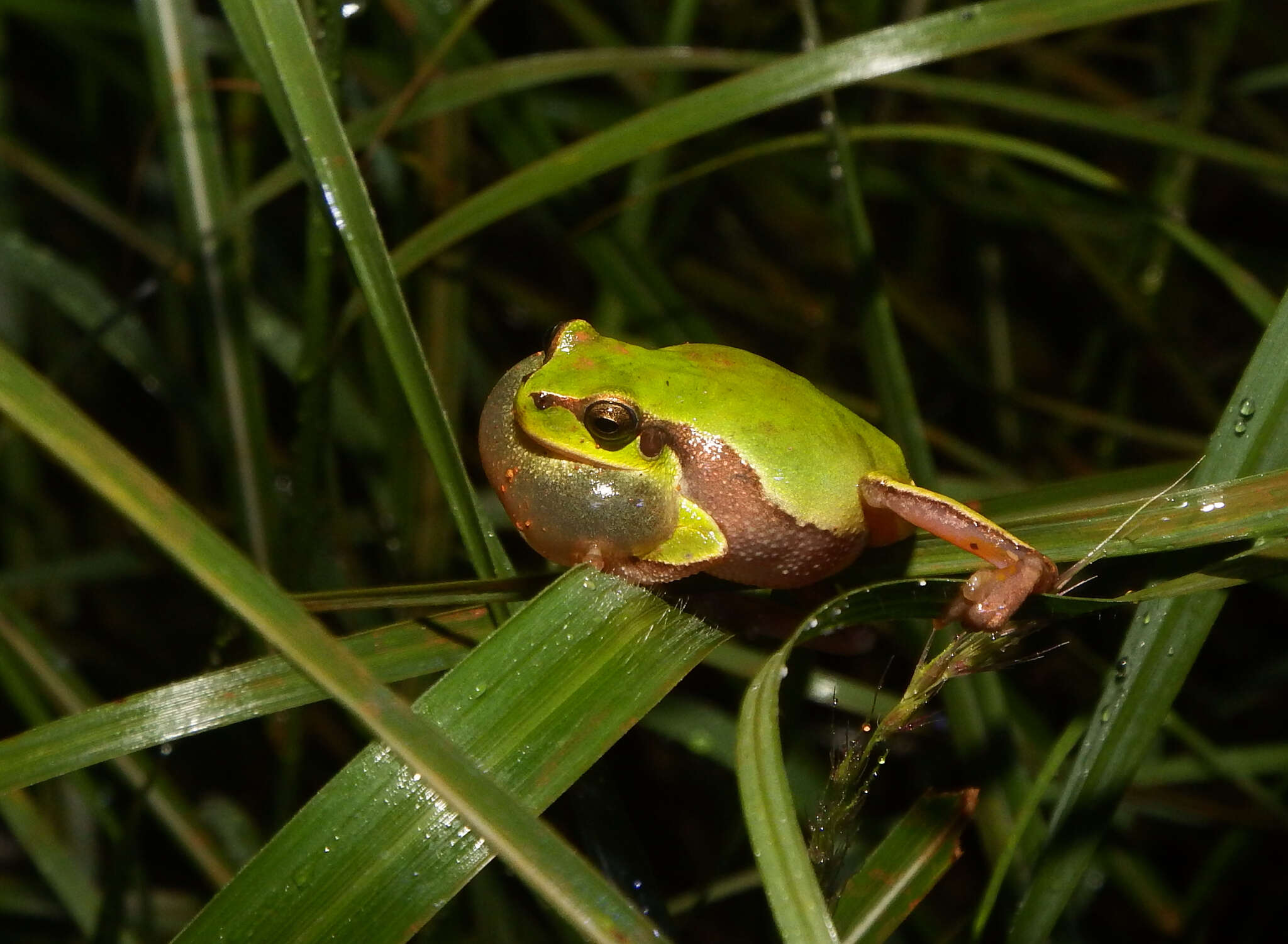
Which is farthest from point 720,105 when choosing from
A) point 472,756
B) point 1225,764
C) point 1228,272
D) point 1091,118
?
point 1225,764

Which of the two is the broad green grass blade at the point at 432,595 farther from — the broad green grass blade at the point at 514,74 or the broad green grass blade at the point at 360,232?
the broad green grass blade at the point at 514,74

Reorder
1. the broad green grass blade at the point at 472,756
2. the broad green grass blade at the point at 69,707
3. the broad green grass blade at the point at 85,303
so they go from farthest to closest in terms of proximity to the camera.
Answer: the broad green grass blade at the point at 85,303, the broad green grass blade at the point at 69,707, the broad green grass blade at the point at 472,756

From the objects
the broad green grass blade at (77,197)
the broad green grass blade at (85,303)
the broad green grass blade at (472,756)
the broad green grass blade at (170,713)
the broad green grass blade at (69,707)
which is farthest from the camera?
the broad green grass blade at (77,197)

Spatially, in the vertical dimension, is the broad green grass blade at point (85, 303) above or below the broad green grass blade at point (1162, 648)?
above

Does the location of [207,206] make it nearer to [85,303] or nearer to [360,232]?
[85,303]

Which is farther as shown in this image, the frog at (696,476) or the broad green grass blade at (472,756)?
the frog at (696,476)

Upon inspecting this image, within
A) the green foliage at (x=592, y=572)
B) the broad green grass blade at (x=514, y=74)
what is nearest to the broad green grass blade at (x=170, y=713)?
the green foliage at (x=592, y=572)
